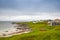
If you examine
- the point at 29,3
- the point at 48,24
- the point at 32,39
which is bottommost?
the point at 32,39

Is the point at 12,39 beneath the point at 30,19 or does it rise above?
beneath

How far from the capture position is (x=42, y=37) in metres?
5.44

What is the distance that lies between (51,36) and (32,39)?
2.39 feet

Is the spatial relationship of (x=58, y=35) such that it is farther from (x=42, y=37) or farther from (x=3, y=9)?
(x=3, y=9)

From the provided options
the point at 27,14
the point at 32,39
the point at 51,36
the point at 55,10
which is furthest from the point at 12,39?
the point at 55,10

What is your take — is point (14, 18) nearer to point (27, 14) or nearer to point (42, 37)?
point (27, 14)

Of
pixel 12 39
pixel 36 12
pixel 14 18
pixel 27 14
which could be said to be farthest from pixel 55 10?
pixel 12 39

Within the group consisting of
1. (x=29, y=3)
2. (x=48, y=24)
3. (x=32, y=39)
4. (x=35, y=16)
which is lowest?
(x=32, y=39)

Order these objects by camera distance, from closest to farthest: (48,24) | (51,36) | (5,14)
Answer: (51,36)
(5,14)
(48,24)

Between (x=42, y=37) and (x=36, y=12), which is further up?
(x=36, y=12)

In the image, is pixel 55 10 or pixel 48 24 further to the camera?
pixel 48 24

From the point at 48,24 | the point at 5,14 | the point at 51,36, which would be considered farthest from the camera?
the point at 48,24

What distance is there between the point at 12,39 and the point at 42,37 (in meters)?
1.18

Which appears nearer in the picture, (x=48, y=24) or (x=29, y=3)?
(x=29, y=3)
